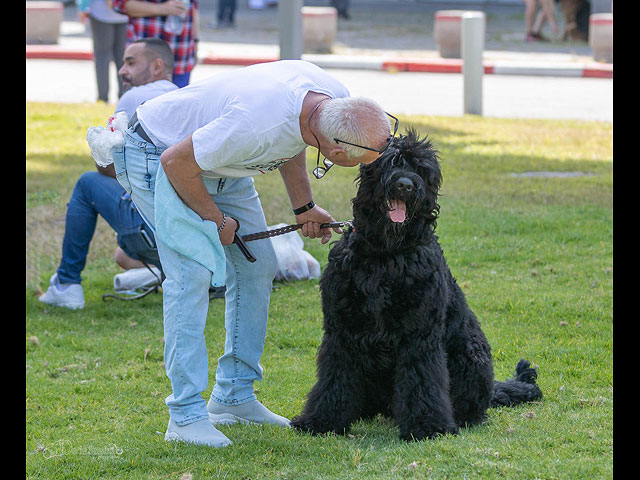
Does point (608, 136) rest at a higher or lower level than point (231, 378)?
higher

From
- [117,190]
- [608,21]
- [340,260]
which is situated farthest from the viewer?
[608,21]

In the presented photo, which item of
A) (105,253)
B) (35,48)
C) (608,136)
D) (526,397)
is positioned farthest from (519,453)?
(35,48)

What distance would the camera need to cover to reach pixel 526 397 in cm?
468

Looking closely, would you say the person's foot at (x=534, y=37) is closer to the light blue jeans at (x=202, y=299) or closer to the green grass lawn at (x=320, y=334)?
the green grass lawn at (x=320, y=334)

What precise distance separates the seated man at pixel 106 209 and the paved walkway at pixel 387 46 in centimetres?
1139

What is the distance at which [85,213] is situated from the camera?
651 centimetres

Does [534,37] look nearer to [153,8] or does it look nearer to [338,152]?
[153,8]

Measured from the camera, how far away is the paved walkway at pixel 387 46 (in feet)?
57.5

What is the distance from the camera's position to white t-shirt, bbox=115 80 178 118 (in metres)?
5.73

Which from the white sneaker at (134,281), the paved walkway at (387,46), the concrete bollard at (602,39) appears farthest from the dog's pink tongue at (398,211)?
the concrete bollard at (602,39)

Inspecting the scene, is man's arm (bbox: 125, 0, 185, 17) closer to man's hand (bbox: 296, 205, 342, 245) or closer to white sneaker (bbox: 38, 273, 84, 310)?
Answer: white sneaker (bbox: 38, 273, 84, 310)

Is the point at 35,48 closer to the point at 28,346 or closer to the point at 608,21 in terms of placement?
the point at 608,21

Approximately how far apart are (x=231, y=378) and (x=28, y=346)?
187 centimetres

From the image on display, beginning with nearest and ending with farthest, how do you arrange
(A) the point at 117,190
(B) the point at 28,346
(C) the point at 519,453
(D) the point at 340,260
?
(C) the point at 519,453 < (D) the point at 340,260 < (B) the point at 28,346 < (A) the point at 117,190
